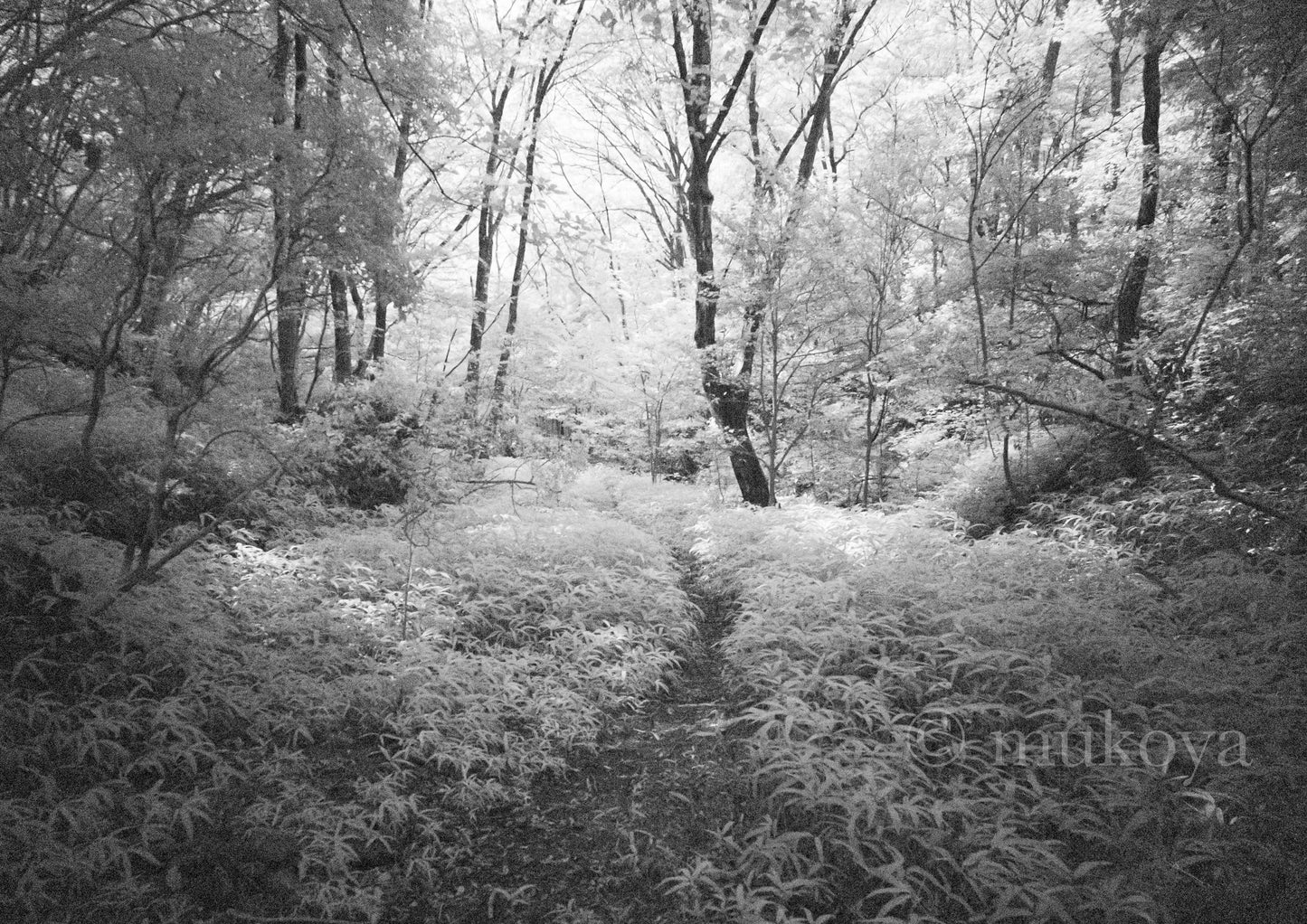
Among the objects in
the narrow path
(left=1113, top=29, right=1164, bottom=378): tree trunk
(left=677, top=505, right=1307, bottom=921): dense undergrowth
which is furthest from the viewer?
(left=1113, top=29, right=1164, bottom=378): tree trunk

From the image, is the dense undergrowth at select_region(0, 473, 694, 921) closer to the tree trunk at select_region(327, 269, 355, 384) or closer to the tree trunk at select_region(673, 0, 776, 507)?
the tree trunk at select_region(327, 269, 355, 384)

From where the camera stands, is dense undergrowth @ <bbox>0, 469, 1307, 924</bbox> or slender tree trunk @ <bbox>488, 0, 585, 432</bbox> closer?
dense undergrowth @ <bbox>0, 469, 1307, 924</bbox>

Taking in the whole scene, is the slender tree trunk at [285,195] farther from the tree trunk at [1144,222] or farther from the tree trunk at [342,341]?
the tree trunk at [1144,222]

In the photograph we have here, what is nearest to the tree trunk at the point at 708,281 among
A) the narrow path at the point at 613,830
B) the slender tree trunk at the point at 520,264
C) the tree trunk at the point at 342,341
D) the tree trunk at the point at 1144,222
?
the slender tree trunk at the point at 520,264

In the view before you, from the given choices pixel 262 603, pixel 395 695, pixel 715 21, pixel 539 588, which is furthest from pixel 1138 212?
pixel 262 603

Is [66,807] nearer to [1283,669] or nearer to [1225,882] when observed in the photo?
[1225,882]

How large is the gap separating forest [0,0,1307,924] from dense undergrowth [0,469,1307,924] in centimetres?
3

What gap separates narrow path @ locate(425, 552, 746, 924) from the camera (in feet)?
8.35

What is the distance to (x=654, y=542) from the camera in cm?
823

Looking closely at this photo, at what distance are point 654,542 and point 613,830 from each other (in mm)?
5234

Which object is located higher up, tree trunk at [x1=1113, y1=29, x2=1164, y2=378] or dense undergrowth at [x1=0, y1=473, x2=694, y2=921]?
tree trunk at [x1=1113, y1=29, x2=1164, y2=378]

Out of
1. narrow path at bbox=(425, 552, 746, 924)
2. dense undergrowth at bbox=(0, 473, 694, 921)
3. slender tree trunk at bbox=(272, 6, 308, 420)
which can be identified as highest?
slender tree trunk at bbox=(272, 6, 308, 420)
